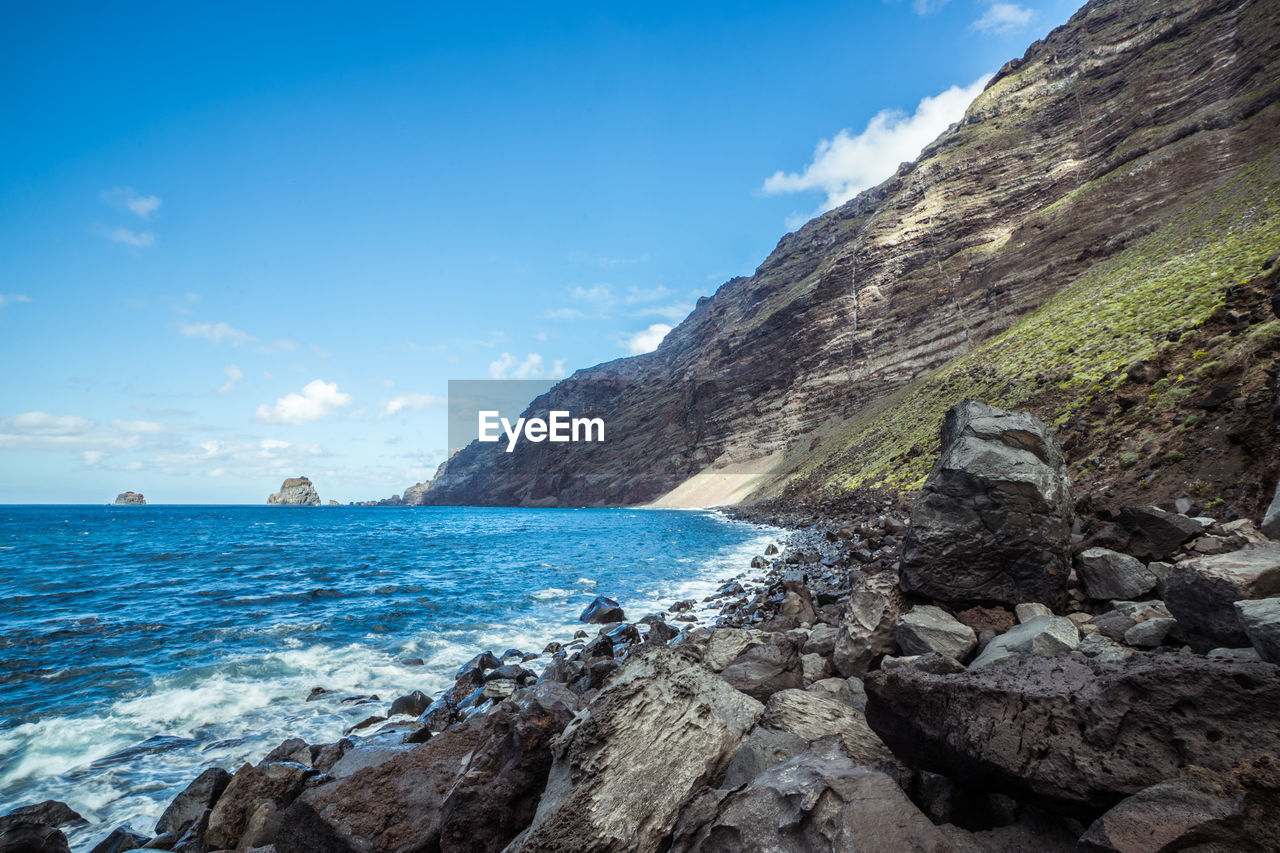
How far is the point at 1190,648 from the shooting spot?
478 centimetres

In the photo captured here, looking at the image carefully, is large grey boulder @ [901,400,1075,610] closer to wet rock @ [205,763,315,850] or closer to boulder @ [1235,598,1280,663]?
boulder @ [1235,598,1280,663]

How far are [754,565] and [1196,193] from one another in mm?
47602

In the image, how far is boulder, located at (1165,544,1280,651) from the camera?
4438 mm

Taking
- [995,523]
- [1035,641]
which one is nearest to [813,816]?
[1035,641]

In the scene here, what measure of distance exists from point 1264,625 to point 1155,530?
5.00 m

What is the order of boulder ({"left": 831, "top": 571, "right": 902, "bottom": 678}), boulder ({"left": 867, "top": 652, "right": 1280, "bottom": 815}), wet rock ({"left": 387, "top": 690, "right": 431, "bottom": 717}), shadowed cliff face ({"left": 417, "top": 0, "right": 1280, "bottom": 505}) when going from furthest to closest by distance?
shadowed cliff face ({"left": 417, "top": 0, "right": 1280, "bottom": 505})
wet rock ({"left": 387, "top": 690, "right": 431, "bottom": 717})
boulder ({"left": 831, "top": 571, "right": 902, "bottom": 678})
boulder ({"left": 867, "top": 652, "right": 1280, "bottom": 815})

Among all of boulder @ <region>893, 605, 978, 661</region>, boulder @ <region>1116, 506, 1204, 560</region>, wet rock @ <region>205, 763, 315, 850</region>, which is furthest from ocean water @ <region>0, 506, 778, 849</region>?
boulder @ <region>1116, 506, 1204, 560</region>

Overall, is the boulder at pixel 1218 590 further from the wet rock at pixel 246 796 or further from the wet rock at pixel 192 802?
the wet rock at pixel 192 802

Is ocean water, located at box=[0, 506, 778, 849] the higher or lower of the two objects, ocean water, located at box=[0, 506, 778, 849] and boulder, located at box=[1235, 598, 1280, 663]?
the lower

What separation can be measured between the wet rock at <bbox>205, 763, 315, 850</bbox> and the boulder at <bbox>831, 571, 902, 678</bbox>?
741cm

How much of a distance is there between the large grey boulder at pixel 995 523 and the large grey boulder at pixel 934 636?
136cm

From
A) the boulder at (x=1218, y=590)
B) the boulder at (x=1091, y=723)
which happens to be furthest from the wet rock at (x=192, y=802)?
the boulder at (x=1218, y=590)

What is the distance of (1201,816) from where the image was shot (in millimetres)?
2453

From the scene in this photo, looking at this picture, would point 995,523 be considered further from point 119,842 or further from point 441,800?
point 119,842
